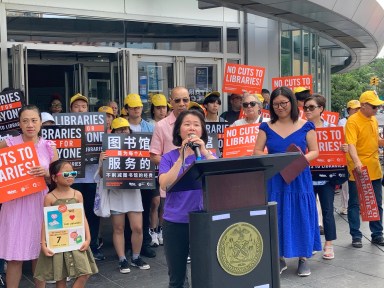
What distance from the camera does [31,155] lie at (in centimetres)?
488

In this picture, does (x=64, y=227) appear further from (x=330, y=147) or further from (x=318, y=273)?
(x=330, y=147)

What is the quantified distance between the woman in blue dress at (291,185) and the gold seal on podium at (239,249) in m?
2.24

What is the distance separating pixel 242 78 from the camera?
31.1 feet

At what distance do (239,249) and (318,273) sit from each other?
3.08 metres

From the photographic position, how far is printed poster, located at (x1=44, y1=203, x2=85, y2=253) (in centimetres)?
464

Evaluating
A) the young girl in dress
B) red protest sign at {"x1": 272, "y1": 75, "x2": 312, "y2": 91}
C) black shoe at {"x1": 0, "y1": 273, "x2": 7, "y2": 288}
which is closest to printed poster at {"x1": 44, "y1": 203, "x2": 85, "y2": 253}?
the young girl in dress

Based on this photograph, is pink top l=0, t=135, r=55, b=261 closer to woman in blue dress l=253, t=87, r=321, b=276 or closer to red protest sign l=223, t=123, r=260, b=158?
woman in blue dress l=253, t=87, r=321, b=276

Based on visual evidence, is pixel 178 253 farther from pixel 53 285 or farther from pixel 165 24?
pixel 165 24

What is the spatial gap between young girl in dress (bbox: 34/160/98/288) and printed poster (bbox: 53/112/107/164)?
1.57 meters

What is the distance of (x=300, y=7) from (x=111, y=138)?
Result: 18.6 ft

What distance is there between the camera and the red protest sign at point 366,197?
22.6 ft

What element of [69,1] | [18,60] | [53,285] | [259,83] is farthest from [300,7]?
[53,285]

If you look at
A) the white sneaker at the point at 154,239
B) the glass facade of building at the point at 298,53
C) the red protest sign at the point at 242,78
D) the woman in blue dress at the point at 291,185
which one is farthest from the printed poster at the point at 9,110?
the glass facade of building at the point at 298,53

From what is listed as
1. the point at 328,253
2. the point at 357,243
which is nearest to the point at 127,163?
the point at 328,253
